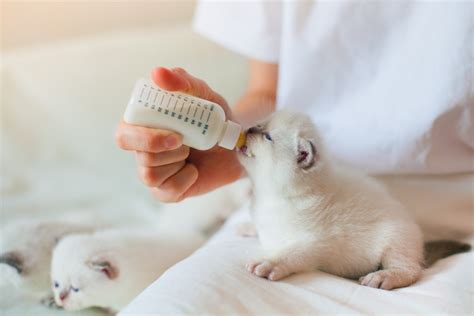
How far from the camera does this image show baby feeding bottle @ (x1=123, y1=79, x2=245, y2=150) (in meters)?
0.63

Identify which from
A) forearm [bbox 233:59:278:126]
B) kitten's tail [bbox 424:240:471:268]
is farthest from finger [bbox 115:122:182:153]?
kitten's tail [bbox 424:240:471:268]

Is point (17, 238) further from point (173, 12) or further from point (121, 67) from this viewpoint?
point (173, 12)

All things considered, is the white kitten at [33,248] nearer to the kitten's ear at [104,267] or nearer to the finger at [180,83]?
the kitten's ear at [104,267]

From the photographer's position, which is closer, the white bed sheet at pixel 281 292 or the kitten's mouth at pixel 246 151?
the white bed sheet at pixel 281 292

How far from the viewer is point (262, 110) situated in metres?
1.01

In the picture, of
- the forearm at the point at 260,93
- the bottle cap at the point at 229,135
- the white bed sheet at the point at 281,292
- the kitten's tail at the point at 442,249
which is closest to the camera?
the white bed sheet at the point at 281,292

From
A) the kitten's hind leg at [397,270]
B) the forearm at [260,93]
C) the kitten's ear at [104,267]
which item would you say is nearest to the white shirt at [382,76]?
the forearm at [260,93]

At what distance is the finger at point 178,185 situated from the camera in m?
0.75

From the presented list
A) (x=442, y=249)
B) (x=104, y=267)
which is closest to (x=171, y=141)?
(x=104, y=267)

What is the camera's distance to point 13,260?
2.63 feet

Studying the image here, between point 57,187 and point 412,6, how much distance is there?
89cm

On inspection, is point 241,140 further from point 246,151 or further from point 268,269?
point 268,269

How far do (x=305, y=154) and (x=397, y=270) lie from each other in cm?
20

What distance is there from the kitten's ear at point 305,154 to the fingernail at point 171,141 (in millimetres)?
183
